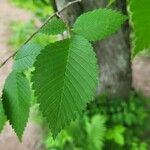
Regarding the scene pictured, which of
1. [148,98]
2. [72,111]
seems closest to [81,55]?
[72,111]

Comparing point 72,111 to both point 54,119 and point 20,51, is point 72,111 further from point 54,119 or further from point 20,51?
point 20,51

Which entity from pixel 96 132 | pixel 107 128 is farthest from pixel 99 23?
pixel 107 128

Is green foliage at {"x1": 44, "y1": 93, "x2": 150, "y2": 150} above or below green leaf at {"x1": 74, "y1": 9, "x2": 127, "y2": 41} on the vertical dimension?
below

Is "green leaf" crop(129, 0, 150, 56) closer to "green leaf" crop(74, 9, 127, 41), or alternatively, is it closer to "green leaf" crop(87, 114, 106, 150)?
"green leaf" crop(74, 9, 127, 41)

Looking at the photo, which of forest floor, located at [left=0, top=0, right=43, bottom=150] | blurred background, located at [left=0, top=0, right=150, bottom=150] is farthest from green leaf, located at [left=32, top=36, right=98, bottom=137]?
forest floor, located at [left=0, top=0, right=43, bottom=150]

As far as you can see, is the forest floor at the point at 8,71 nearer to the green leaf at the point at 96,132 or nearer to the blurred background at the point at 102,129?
the blurred background at the point at 102,129

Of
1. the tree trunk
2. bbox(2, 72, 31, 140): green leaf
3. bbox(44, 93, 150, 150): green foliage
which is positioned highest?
bbox(2, 72, 31, 140): green leaf

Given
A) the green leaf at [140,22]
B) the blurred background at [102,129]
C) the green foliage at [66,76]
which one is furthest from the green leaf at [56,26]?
the blurred background at [102,129]

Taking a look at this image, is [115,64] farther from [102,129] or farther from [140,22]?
[140,22]
